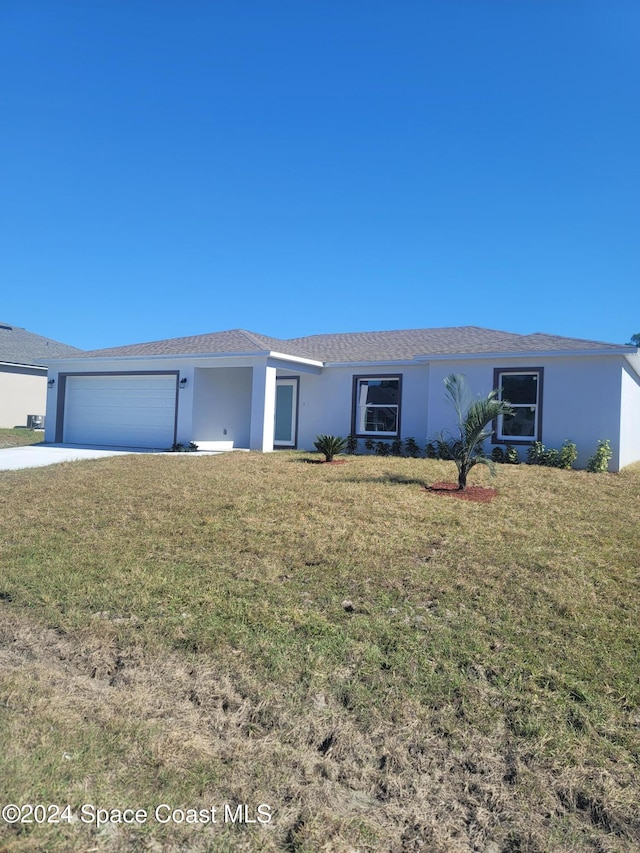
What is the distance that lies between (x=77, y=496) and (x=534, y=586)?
7.28m

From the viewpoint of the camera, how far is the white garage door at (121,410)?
62.3 feet

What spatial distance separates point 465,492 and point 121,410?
1367cm

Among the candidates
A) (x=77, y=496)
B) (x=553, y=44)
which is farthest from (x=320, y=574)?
(x=553, y=44)

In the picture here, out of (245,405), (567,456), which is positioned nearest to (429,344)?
(567,456)

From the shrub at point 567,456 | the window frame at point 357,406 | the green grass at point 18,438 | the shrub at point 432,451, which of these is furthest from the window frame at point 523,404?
the green grass at point 18,438

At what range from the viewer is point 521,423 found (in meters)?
15.1

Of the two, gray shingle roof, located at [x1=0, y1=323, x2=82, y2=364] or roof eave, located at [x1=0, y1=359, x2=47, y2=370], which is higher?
gray shingle roof, located at [x1=0, y1=323, x2=82, y2=364]

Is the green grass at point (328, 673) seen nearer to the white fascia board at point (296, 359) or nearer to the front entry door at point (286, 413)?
the white fascia board at point (296, 359)

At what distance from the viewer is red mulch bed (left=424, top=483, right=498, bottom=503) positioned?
31.4ft

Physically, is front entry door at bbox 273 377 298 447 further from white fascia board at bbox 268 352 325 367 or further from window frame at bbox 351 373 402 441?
window frame at bbox 351 373 402 441

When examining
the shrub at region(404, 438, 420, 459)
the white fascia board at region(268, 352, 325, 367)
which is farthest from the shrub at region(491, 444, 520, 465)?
the white fascia board at region(268, 352, 325, 367)

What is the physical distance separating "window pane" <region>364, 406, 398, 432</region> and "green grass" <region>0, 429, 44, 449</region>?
12087mm

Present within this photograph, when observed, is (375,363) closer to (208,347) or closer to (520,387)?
(520,387)

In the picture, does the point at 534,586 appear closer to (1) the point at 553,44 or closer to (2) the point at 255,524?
(2) the point at 255,524
